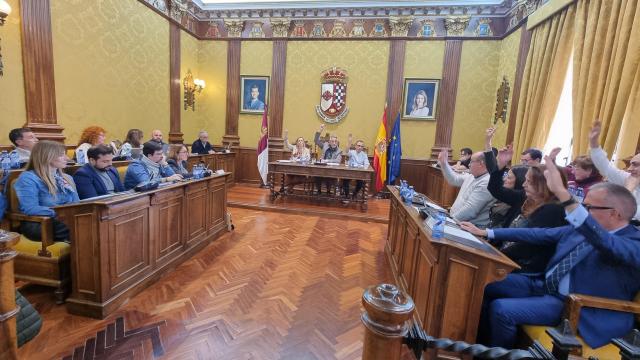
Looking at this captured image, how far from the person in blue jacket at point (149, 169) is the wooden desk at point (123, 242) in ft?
1.30

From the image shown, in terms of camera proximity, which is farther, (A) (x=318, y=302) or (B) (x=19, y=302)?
(A) (x=318, y=302)

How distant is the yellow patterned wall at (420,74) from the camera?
7395mm

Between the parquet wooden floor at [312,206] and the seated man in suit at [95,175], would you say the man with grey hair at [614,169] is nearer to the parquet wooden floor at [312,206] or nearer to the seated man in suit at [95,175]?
the parquet wooden floor at [312,206]

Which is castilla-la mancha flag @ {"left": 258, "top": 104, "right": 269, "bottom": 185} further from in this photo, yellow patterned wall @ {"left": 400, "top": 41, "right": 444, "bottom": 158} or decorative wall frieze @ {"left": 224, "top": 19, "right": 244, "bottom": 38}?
yellow patterned wall @ {"left": 400, "top": 41, "right": 444, "bottom": 158}

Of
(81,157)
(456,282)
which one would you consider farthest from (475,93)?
(81,157)

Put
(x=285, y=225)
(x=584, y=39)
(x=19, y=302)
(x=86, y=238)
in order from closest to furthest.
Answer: (x=19, y=302) < (x=86, y=238) < (x=584, y=39) < (x=285, y=225)

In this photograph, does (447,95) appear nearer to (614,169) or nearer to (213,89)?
(614,169)

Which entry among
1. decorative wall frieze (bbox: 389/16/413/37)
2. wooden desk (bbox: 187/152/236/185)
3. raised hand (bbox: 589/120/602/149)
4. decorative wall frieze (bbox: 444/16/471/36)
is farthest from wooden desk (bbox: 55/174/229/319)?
decorative wall frieze (bbox: 444/16/471/36)

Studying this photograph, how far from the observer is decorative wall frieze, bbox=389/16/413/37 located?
7.31 m

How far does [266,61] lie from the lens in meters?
8.15

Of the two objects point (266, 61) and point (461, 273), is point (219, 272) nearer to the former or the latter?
point (461, 273)

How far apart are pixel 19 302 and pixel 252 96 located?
7518mm

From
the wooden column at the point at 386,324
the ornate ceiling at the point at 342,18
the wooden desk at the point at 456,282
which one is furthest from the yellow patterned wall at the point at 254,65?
the wooden column at the point at 386,324

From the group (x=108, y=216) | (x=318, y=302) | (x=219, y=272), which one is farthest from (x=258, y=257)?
(x=108, y=216)
